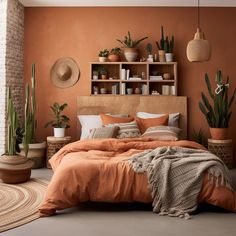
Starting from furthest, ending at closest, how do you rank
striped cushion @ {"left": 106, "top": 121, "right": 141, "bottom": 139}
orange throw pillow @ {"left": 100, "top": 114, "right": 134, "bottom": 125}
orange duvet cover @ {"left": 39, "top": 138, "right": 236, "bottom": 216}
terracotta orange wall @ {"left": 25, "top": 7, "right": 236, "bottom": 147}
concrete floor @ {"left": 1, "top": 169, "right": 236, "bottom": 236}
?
terracotta orange wall @ {"left": 25, "top": 7, "right": 236, "bottom": 147} → orange throw pillow @ {"left": 100, "top": 114, "right": 134, "bottom": 125} → striped cushion @ {"left": 106, "top": 121, "right": 141, "bottom": 139} → orange duvet cover @ {"left": 39, "top": 138, "right": 236, "bottom": 216} → concrete floor @ {"left": 1, "top": 169, "right": 236, "bottom": 236}

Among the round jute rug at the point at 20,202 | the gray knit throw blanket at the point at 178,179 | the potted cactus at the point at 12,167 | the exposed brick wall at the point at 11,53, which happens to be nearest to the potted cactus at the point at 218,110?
the gray knit throw blanket at the point at 178,179

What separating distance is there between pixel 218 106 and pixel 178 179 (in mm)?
2627

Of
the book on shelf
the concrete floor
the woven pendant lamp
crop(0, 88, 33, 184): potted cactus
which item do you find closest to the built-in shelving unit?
the book on shelf

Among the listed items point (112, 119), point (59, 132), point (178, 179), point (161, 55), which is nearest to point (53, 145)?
point (59, 132)

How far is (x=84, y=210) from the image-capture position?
412cm

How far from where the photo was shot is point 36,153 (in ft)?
21.0

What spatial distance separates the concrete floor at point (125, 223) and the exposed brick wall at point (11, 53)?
9.67 feet

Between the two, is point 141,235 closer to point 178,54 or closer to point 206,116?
point 206,116

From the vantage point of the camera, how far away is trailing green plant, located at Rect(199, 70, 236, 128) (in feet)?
20.7

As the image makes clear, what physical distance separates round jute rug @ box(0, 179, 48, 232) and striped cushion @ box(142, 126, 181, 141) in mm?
1715

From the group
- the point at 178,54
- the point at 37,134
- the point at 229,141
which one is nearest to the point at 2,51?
the point at 37,134

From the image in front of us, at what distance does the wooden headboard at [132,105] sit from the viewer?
6891 millimetres

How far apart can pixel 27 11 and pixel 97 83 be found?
1.86m

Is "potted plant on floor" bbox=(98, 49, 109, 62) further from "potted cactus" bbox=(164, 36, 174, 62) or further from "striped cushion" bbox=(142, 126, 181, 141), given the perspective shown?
"striped cushion" bbox=(142, 126, 181, 141)
